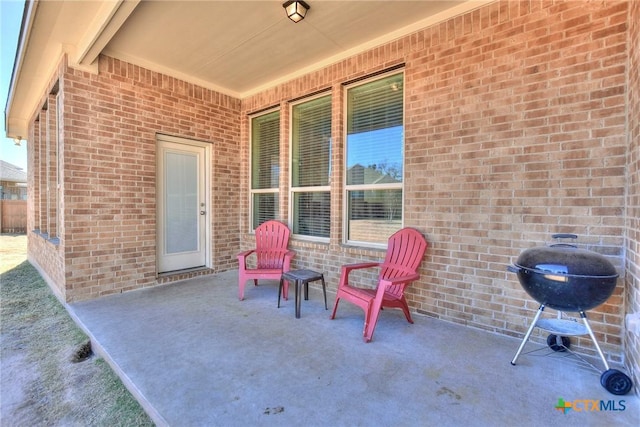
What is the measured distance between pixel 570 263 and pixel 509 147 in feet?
3.96

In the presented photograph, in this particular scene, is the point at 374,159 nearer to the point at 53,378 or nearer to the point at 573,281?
the point at 573,281

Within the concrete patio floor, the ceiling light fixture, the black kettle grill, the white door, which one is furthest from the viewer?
the white door

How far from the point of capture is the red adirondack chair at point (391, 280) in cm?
262

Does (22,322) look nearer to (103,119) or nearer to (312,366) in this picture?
(103,119)

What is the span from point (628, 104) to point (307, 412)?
10.1ft

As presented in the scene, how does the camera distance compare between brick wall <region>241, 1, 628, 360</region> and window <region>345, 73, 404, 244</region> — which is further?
window <region>345, 73, 404, 244</region>

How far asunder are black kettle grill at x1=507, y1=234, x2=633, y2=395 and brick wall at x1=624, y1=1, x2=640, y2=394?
15cm

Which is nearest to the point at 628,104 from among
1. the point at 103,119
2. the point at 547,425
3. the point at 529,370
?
the point at 529,370

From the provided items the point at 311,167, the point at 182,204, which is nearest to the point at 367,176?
the point at 311,167

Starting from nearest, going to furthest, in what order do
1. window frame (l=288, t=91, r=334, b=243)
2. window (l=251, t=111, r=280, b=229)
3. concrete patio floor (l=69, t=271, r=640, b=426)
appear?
concrete patio floor (l=69, t=271, r=640, b=426)
window frame (l=288, t=91, r=334, b=243)
window (l=251, t=111, r=280, b=229)

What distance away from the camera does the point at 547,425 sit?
5.26 feet

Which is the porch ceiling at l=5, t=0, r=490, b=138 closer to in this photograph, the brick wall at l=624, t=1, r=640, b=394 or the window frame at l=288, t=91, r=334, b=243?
the window frame at l=288, t=91, r=334, b=243

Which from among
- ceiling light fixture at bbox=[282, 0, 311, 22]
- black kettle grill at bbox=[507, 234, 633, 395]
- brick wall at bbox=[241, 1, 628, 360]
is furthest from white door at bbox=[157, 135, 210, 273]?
black kettle grill at bbox=[507, 234, 633, 395]

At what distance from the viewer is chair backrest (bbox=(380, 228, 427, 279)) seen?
303 cm
